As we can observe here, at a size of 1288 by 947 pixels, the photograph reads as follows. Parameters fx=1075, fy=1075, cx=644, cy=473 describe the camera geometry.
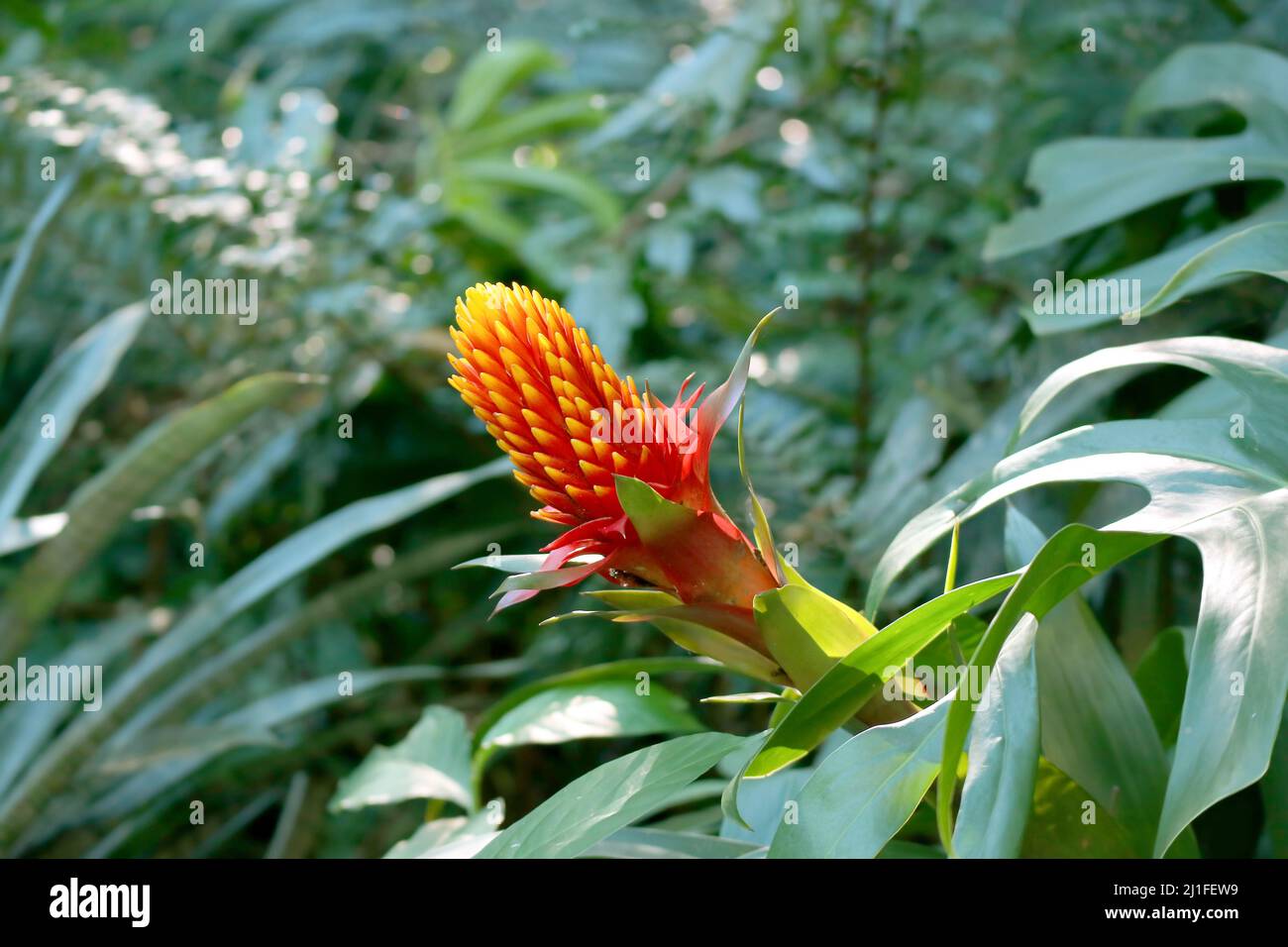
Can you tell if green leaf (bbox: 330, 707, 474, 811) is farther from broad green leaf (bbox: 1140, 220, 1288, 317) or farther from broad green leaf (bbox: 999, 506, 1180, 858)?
broad green leaf (bbox: 1140, 220, 1288, 317)

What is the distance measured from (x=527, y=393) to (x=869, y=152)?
2.66ft

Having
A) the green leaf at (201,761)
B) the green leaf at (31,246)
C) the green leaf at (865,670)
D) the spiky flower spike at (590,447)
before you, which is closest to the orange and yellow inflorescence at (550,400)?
the spiky flower spike at (590,447)

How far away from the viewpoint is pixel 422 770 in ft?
2.54

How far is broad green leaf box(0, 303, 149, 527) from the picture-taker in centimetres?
102

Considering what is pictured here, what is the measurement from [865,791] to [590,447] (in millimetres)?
194

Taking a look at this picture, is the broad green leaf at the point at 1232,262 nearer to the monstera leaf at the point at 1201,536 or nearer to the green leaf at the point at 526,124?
the monstera leaf at the point at 1201,536

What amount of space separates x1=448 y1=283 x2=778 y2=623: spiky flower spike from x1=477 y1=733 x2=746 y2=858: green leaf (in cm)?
6

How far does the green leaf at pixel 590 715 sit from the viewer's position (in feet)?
2.35

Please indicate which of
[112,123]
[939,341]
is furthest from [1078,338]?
[112,123]

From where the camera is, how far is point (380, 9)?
1.79 metres

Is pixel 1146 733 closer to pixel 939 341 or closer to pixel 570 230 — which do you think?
pixel 939 341

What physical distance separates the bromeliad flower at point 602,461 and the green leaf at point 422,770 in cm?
28

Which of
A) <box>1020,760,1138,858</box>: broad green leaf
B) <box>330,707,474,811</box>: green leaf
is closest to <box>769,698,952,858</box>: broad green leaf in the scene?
<box>1020,760,1138,858</box>: broad green leaf

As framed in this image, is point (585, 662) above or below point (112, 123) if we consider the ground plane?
below
